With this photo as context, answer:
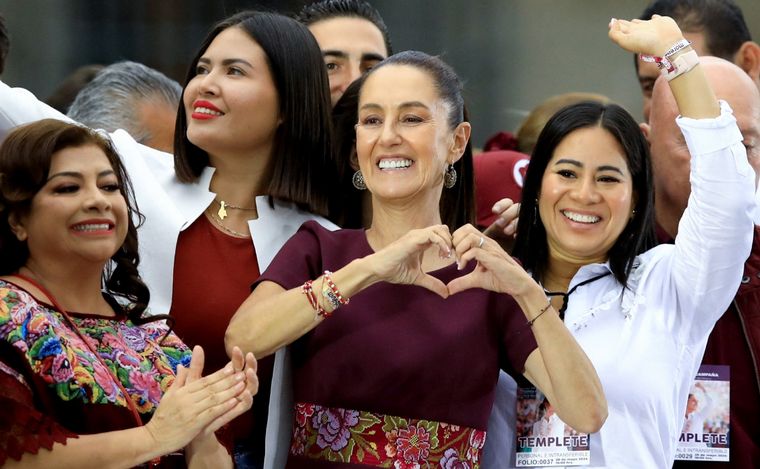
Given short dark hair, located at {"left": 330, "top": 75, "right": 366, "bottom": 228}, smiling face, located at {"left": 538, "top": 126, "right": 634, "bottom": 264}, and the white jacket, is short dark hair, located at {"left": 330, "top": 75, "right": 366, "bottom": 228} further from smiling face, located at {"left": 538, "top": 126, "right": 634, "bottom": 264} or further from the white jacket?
smiling face, located at {"left": 538, "top": 126, "right": 634, "bottom": 264}

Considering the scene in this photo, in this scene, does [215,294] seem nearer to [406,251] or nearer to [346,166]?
[346,166]

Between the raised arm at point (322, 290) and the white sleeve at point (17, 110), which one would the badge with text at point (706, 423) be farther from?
the white sleeve at point (17, 110)

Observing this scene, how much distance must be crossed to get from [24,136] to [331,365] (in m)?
0.82

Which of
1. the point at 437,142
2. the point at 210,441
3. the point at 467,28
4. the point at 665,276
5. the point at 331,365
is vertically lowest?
the point at 210,441

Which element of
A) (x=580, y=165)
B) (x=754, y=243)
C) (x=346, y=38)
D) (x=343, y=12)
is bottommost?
(x=754, y=243)

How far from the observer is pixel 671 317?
3158mm

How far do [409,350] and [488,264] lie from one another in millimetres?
286

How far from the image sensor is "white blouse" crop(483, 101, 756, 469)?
3051mm

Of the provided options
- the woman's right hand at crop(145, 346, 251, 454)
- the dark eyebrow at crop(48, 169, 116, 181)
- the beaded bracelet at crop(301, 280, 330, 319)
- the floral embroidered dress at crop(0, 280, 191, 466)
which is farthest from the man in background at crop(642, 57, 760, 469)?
the dark eyebrow at crop(48, 169, 116, 181)

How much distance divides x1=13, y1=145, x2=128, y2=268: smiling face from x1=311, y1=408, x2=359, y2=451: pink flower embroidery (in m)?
0.58

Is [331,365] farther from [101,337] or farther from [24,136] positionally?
[24,136]

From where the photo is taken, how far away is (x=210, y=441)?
9.30 ft

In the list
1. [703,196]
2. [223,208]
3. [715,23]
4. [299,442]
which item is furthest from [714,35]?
[299,442]

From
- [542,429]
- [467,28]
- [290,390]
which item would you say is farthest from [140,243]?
[467,28]
